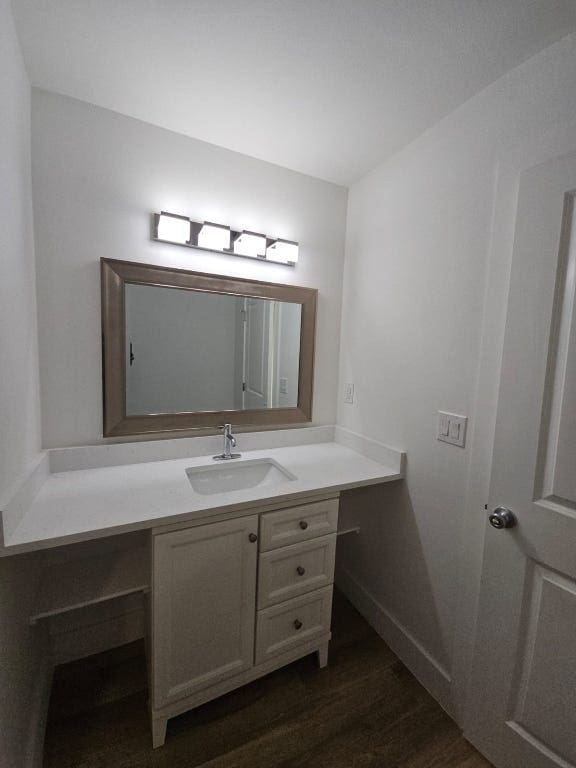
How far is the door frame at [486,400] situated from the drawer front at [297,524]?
511 millimetres

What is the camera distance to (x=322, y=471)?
1484mm

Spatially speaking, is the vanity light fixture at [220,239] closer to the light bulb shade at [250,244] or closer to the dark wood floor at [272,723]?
the light bulb shade at [250,244]

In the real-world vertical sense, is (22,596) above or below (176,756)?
above

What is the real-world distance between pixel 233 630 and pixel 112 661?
713 millimetres

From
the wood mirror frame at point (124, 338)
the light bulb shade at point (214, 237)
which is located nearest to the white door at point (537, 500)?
the wood mirror frame at point (124, 338)

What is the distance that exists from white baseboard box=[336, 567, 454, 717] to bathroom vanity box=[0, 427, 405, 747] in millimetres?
365

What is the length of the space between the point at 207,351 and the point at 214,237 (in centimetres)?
54

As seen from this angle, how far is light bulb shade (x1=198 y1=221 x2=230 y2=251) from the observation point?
1.51m

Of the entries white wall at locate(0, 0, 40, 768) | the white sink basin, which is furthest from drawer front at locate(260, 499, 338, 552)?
white wall at locate(0, 0, 40, 768)

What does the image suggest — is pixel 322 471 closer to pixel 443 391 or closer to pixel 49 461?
pixel 443 391

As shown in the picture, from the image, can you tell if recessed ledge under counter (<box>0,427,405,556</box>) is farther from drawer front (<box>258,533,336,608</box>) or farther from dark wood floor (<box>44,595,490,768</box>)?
dark wood floor (<box>44,595,490,768</box>)

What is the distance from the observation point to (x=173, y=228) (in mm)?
1448

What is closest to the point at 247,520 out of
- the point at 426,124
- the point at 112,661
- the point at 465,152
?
the point at 112,661

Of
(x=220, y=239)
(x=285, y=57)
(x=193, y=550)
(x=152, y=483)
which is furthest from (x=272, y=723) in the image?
(x=285, y=57)
